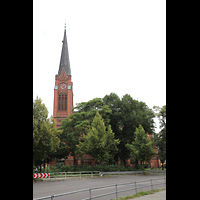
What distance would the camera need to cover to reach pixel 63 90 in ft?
236

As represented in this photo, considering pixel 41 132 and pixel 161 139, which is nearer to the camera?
pixel 41 132

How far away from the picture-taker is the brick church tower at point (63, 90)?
6856cm

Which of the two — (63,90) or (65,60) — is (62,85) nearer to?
(63,90)

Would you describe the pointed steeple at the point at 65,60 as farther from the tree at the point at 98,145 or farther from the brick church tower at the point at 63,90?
the tree at the point at 98,145

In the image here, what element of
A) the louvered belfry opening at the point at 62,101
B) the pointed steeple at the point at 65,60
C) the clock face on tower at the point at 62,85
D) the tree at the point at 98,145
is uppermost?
the pointed steeple at the point at 65,60

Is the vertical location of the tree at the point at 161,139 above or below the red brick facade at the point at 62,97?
below

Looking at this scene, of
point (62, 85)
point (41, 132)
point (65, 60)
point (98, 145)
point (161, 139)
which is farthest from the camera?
point (65, 60)

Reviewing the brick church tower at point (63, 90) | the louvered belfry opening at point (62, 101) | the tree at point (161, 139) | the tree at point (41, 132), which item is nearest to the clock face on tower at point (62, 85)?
the brick church tower at point (63, 90)

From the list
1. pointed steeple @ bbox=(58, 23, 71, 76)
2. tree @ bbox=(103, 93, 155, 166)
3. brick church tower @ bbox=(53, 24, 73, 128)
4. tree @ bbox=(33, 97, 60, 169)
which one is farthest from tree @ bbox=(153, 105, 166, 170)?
pointed steeple @ bbox=(58, 23, 71, 76)

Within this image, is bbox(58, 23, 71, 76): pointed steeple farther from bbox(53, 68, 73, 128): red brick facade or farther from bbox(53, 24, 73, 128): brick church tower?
bbox(53, 68, 73, 128): red brick facade

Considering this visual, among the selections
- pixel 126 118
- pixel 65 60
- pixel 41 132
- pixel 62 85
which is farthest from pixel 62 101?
pixel 41 132

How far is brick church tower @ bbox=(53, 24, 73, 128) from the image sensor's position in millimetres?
68562
